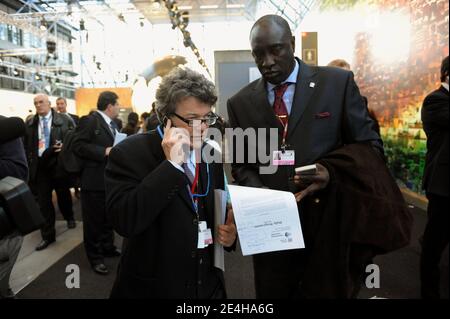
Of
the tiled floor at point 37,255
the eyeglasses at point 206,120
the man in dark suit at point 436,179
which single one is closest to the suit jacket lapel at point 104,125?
the tiled floor at point 37,255

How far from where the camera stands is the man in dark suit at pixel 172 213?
120 cm

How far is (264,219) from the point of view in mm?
1104

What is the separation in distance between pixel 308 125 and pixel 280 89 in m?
0.22

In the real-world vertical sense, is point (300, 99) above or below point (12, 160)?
above

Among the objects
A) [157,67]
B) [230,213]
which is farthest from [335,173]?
[157,67]

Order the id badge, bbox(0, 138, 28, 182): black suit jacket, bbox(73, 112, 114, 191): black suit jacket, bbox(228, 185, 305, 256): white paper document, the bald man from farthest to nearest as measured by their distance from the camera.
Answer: the bald man
bbox(73, 112, 114, 191): black suit jacket
bbox(0, 138, 28, 182): black suit jacket
the id badge
bbox(228, 185, 305, 256): white paper document

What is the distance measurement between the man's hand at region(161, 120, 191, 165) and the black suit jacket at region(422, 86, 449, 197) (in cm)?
91

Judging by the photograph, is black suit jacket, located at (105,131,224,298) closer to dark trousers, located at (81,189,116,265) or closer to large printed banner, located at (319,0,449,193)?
large printed banner, located at (319,0,449,193)

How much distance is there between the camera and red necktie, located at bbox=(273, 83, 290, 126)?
4.61 feet

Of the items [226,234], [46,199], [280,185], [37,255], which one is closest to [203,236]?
[226,234]

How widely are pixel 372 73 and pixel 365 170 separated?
2.81ft

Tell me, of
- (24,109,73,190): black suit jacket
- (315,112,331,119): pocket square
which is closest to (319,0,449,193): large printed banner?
(315,112,331,119): pocket square

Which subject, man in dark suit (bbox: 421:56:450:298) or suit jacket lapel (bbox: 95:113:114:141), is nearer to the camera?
man in dark suit (bbox: 421:56:450:298)

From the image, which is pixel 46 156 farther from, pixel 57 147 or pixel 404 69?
pixel 404 69
